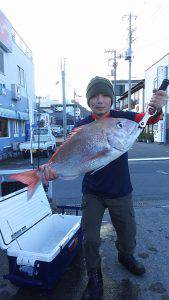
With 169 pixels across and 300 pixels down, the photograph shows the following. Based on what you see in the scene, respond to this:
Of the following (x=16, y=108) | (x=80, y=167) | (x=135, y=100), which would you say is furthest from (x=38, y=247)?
(x=135, y=100)

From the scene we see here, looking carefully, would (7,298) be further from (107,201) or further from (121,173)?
(121,173)

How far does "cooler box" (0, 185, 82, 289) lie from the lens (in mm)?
3182

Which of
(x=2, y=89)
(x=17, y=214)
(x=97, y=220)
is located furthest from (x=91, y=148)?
(x=2, y=89)

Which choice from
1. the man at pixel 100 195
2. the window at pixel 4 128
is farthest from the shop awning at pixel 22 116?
the man at pixel 100 195

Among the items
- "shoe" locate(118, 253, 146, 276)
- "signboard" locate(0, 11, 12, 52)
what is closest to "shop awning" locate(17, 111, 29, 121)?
"signboard" locate(0, 11, 12, 52)

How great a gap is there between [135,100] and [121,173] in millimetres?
44599

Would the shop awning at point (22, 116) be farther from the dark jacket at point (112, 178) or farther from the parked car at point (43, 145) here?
Result: the dark jacket at point (112, 178)

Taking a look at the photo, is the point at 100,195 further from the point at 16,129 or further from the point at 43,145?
the point at 16,129

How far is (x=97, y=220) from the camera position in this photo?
3.31 meters

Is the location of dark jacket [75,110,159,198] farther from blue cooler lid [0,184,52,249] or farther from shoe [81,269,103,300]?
shoe [81,269,103,300]

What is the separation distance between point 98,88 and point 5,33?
61.6 ft

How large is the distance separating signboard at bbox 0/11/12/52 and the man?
17.9m

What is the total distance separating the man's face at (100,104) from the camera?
124 inches

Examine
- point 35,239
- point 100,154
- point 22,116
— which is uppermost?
point 22,116
